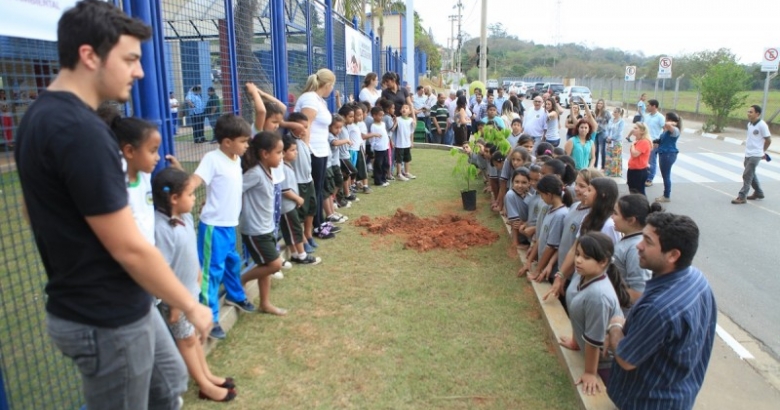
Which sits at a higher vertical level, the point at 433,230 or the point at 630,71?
the point at 630,71

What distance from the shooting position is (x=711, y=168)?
531 inches

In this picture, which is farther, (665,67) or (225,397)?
(665,67)

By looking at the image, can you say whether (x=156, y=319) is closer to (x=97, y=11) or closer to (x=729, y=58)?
(x=97, y=11)

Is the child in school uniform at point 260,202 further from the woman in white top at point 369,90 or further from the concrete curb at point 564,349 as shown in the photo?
the woman in white top at point 369,90

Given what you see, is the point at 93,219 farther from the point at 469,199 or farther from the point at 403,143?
the point at 403,143

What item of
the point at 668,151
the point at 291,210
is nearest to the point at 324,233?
the point at 291,210

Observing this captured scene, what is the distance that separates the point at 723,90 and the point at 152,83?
24.3 m

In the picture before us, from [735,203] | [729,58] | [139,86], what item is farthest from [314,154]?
[729,58]

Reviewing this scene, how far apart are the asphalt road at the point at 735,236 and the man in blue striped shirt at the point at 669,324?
2548mm

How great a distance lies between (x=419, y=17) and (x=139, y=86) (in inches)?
2768

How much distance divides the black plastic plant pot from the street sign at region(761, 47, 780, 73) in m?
13.5

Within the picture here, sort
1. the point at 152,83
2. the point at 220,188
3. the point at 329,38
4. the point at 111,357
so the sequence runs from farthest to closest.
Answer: the point at 329,38
the point at 220,188
the point at 152,83
the point at 111,357

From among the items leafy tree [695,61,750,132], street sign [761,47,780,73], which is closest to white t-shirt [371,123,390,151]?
street sign [761,47,780,73]

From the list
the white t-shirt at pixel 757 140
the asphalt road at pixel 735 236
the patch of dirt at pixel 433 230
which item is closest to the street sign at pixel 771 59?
the asphalt road at pixel 735 236
